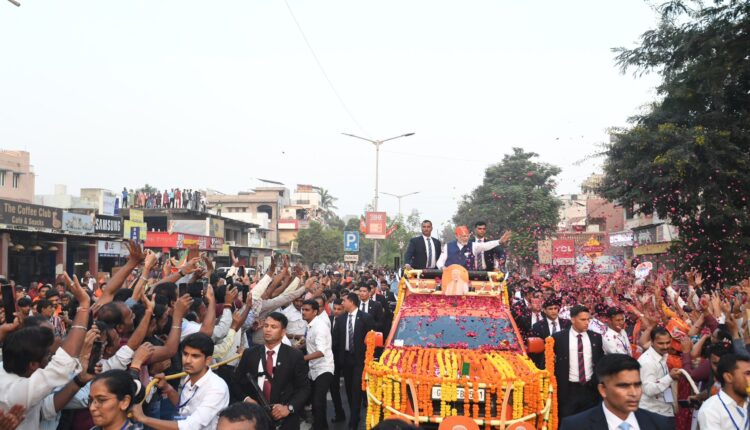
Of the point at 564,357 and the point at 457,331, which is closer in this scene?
the point at 564,357

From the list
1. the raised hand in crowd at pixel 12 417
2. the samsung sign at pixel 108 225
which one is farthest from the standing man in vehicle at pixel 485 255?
the samsung sign at pixel 108 225

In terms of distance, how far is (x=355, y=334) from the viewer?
11.0 metres

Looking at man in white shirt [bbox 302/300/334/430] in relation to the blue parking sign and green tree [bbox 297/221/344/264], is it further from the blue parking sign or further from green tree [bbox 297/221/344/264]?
green tree [bbox 297/221/344/264]

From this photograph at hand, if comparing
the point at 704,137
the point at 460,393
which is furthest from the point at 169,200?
the point at 460,393

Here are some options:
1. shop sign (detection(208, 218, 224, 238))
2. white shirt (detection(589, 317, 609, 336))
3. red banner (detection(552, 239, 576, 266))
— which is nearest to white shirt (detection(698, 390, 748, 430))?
white shirt (detection(589, 317, 609, 336))

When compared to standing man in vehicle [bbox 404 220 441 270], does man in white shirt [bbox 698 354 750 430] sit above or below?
below

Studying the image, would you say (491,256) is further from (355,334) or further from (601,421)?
(601,421)

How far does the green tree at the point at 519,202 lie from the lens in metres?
49.5

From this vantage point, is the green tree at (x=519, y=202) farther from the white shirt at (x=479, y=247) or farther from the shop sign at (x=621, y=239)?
the white shirt at (x=479, y=247)

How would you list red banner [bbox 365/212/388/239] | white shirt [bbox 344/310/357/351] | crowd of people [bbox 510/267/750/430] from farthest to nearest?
1. red banner [bbox 365/212/388/239]
2. white shirt [bbox 344/310/357/351]
3. crowd of people [bbox 510/267/750/430]

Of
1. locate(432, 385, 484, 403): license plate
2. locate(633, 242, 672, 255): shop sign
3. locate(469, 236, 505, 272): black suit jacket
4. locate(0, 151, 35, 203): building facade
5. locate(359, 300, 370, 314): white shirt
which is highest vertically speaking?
locate(0, 151, 35, 203): building facade

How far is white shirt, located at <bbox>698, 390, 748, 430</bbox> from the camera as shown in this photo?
16.0 feet

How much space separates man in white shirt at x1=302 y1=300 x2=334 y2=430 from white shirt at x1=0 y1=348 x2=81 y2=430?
453cm

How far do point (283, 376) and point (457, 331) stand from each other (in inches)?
112
